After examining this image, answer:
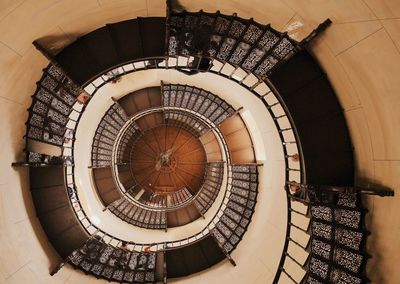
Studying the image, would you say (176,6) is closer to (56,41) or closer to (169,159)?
(56,41)

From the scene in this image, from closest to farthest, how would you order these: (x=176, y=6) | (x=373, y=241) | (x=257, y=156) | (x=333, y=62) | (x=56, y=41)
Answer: (x=333, y=62) → (x=373, y=241) → (x=176, y=6) → (x=56, y=41) → (x=257, y=156)

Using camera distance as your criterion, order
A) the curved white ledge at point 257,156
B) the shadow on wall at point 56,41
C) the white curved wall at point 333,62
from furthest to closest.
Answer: the curved white ledge at point 257,156 → the shadow on wall at point 56,41 → the white curved wall at point 333,62

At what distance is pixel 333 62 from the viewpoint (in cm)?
445

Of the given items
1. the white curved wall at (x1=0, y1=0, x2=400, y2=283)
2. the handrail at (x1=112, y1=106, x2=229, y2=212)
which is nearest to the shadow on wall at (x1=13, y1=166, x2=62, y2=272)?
the white curved wall at (x1=0, y1=0, x2=400, y2=283)

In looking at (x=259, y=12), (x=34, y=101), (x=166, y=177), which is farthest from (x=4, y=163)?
(x=166, y=177)

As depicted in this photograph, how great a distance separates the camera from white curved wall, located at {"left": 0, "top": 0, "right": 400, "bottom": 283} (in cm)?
368

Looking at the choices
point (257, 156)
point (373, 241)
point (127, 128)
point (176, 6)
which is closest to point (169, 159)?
point (127, 128)

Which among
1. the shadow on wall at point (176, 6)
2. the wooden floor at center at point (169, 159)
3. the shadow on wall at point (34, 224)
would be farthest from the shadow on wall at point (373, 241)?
the wooden floor at center at point (169, 159)

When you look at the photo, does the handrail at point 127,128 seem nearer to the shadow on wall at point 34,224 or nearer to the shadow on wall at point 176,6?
the shadow on wall at point 34,224

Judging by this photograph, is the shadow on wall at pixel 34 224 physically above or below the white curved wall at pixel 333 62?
below

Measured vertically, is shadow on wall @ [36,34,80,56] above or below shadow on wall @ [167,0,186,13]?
below

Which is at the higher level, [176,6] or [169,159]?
[176,6]

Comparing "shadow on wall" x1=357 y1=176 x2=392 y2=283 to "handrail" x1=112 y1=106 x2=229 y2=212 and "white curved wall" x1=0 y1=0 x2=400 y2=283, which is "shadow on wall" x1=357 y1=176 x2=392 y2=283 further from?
"handrail" x1=112 y1=106 x2=229 y2=212

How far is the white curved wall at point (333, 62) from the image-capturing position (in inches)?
145
